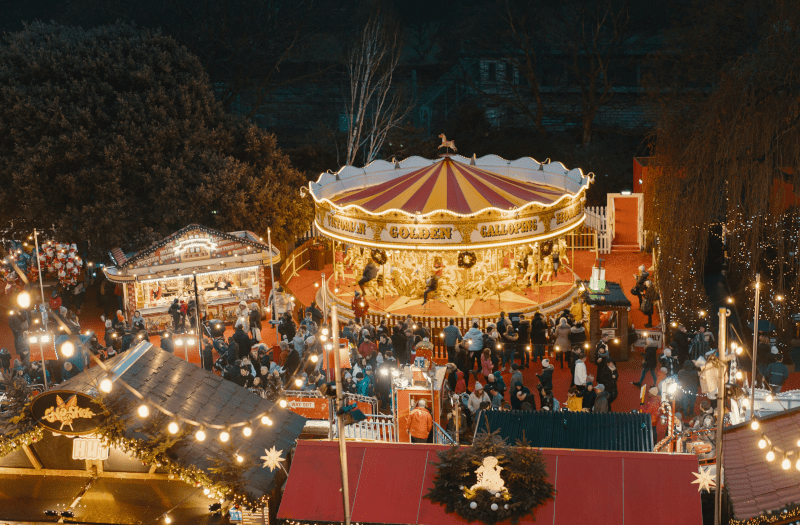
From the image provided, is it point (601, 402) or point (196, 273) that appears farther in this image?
point (196, 273)

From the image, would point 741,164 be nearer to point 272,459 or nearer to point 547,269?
point 272,459

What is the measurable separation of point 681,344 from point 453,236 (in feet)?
19.0

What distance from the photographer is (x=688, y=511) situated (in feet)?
26.7

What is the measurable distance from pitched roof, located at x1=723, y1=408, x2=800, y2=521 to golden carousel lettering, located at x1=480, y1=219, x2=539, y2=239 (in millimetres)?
9701

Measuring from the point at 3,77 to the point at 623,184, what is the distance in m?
24.7

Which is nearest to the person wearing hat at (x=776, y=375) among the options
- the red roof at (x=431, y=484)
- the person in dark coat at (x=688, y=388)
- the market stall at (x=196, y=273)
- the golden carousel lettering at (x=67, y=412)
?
the person in dark coat at (x=688, y=388)

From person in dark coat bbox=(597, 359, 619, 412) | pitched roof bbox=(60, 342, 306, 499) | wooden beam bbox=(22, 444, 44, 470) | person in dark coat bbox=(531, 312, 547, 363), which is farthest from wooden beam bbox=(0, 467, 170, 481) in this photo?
person in dark coat bbox=(531, 312, 547, 363)

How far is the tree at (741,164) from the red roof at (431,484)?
241 inches

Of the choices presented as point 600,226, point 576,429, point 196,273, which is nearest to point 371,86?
point 600,226

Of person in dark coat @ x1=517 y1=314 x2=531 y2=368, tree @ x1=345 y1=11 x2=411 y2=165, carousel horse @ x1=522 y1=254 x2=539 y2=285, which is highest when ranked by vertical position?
tree @ x1=345 y1=11 x2=411 y2=165

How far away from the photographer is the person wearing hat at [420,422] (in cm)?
1255

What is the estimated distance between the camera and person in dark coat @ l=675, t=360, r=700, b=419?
531 inches

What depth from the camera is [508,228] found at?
19266 mm

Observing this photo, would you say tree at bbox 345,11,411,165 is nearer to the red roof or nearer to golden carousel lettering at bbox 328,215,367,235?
golden carousel lettering at bbox 328,215,367,235
